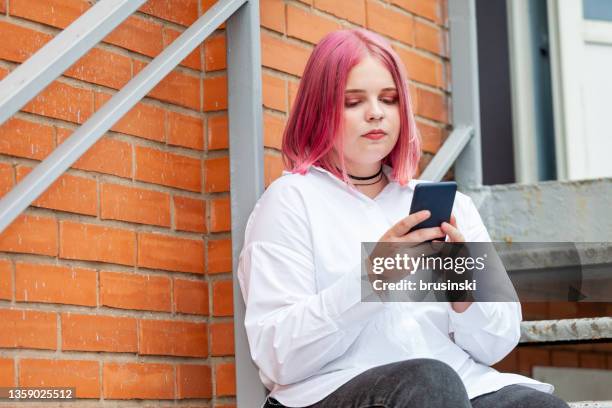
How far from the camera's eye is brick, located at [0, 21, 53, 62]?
6.19 feet

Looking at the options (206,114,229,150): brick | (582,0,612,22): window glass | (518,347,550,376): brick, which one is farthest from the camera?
(518,347,550,376): brick

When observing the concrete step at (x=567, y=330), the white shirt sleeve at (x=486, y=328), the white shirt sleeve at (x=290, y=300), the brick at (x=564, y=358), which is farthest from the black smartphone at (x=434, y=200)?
the brick at (x=564, y=358)

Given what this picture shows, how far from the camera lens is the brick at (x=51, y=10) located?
6.31 ft

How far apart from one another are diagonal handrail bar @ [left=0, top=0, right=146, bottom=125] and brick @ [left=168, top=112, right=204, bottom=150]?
0.36 meters

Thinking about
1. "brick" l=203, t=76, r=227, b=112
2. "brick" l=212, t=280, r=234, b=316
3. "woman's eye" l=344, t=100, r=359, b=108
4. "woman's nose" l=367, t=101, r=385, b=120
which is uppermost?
"brick" l=203, t=76, r=227, b=112

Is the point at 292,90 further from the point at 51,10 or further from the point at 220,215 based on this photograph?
the point at 51,10

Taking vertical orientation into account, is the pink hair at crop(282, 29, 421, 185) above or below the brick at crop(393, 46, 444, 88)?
below

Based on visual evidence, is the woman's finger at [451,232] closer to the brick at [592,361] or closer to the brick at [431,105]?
the brick at [431,105]

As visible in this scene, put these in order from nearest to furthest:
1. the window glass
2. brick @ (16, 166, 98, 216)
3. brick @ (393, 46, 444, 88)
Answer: brick @ (16, 166, 98, 216)
brick @ (393, 46, 444, 88)
the window glass

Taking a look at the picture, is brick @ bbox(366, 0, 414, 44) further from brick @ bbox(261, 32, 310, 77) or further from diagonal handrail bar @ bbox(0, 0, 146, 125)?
diagonal handrail bar @ bbox(0, 0, 146, 125)

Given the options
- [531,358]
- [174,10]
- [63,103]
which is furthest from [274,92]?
[531,358]

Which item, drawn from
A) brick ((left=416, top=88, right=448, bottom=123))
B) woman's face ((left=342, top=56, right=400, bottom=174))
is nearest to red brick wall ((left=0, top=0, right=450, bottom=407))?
woman's face ((left=342, top=56, right=400, bottom=174))

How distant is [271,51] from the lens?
235 centimetres

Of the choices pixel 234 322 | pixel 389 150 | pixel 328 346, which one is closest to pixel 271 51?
pixel 389 150
